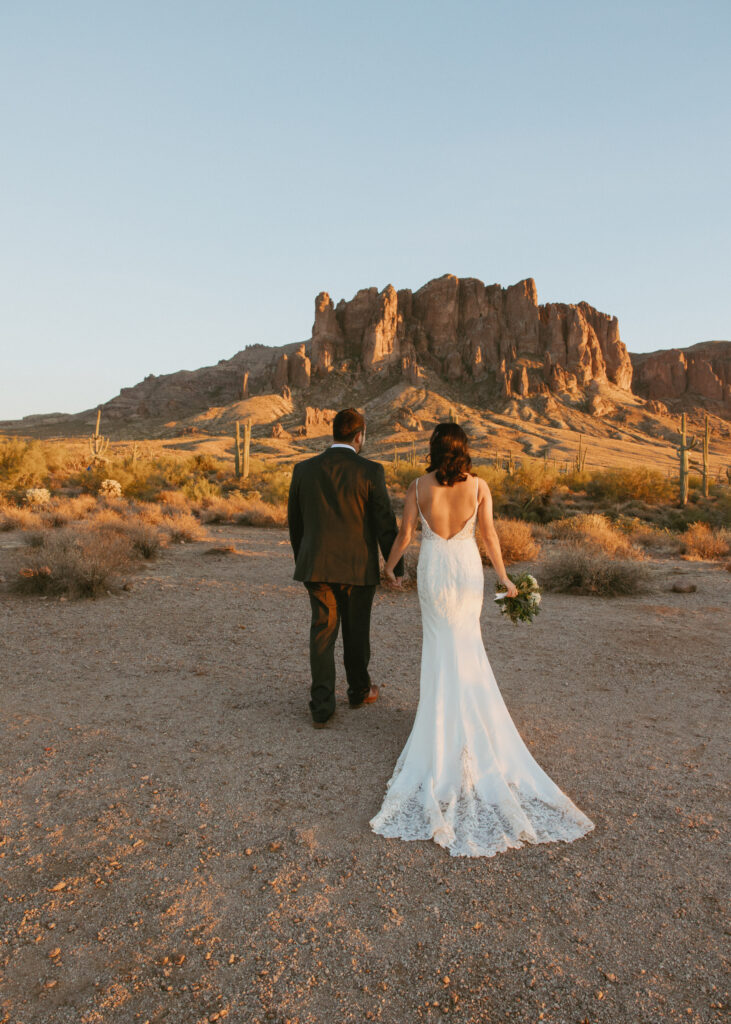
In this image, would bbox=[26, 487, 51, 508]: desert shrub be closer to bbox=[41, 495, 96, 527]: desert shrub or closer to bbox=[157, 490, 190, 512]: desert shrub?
bbox=[41, 495, 96, 527]: desert shrub

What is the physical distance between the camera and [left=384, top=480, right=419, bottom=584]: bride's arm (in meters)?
3.76

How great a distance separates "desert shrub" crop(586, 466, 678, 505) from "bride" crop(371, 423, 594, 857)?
2439 cm

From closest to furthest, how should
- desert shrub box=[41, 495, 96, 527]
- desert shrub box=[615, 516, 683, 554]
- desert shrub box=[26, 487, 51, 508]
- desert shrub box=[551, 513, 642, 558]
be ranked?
desert shrub box=[551, 513, 642, 558]
desert shrub box=[41, 495, 96, 527]
desert shrub box=[615, 516, 683, 554]
desert shrub box=[26, 487, 51, 508]

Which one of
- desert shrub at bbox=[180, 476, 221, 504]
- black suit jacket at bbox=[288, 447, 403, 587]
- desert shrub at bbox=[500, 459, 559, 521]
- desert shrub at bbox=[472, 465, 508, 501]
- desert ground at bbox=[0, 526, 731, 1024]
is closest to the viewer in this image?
desert ground at bbox=[0, 526, 731, 1024]

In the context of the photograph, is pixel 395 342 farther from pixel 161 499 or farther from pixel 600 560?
pixel 600 560

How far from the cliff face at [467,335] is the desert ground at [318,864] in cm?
9592

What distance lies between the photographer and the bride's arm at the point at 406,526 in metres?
3.76

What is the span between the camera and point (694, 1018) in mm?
1982

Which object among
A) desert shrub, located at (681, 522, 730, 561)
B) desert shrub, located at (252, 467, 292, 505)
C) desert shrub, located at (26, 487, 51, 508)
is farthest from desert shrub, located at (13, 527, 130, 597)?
desert shrub, located at (252, 467, 292, 505)

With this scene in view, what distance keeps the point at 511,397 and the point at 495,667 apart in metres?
89.0

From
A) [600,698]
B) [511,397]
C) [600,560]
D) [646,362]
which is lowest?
[600,698]

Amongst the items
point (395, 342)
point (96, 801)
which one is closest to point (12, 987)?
point (96, 801)

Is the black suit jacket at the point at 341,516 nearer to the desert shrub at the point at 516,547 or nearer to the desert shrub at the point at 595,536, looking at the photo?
the desert shrub at the point at 516,547

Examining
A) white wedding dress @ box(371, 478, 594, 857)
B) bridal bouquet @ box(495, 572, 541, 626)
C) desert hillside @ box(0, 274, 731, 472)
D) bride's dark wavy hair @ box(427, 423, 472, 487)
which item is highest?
desert hillside @ box(0, 274, 731, 472)
